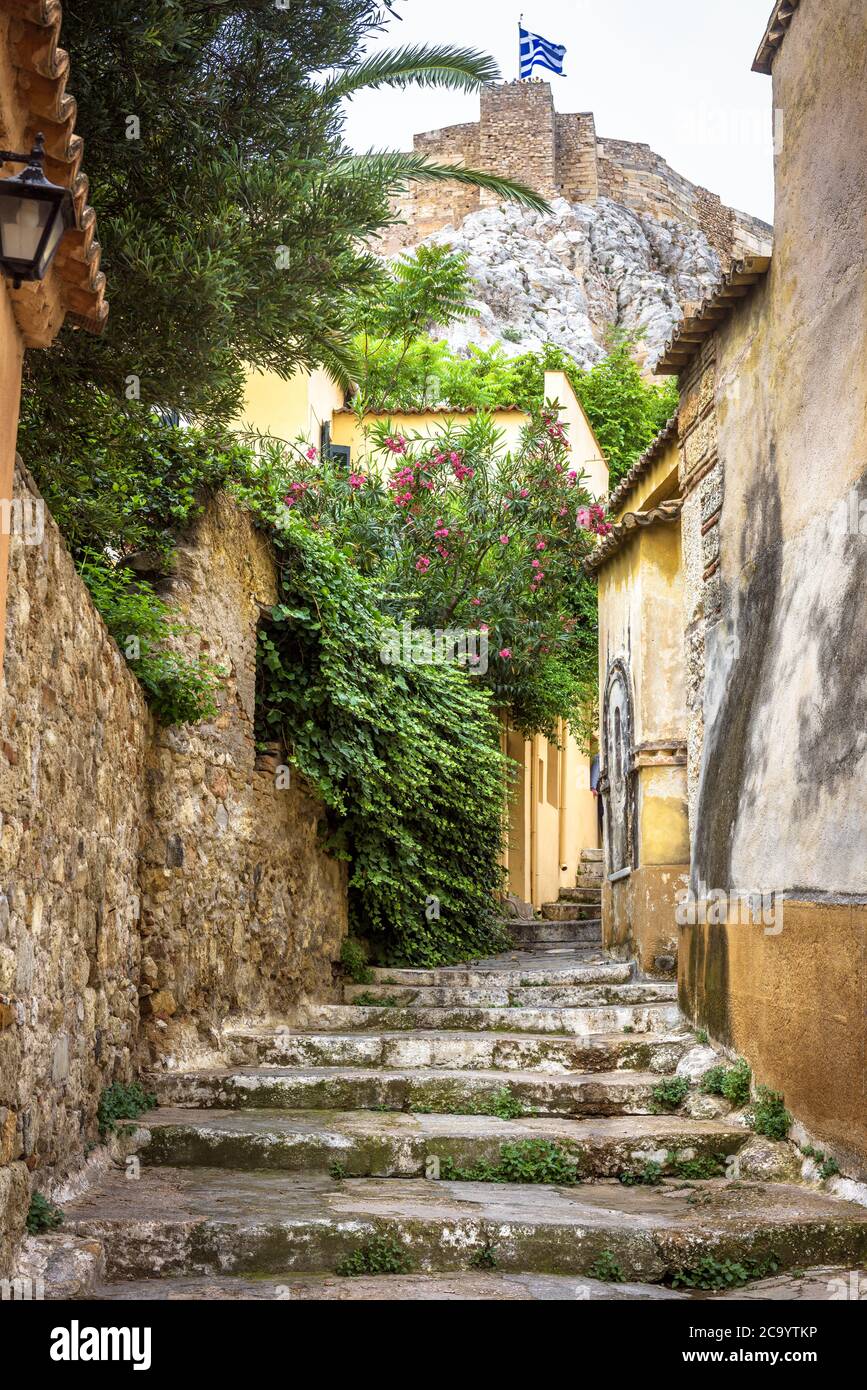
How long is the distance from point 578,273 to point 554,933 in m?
32.2

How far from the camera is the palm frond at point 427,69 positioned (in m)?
8.71

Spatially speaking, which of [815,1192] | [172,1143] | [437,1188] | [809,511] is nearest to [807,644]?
[809,511]

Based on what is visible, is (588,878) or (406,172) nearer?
(406,172)

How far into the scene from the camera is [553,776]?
2081 centimetres

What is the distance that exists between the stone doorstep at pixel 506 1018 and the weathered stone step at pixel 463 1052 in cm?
38

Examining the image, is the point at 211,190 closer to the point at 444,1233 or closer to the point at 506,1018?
the point at 444,1233

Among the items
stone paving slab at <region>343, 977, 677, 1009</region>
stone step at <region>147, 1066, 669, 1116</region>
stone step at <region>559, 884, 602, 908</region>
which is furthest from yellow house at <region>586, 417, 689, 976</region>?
stone step at <region>559, 884, 602, 908</region>

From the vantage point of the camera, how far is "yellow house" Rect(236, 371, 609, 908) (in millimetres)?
16953

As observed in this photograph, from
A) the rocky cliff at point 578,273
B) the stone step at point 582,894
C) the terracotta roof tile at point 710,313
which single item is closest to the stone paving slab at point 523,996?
the terracotta roof tile at point 710,313

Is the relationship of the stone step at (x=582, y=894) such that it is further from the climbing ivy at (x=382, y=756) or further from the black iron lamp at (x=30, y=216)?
the black iron lamp at (x=30, y=216)

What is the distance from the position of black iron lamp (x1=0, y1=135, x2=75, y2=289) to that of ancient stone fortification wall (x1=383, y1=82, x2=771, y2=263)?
143 feet

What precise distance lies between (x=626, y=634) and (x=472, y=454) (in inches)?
217

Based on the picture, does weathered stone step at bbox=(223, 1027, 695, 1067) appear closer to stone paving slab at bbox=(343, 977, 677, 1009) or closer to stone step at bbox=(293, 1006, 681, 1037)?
stone step at bbox=(293, 1006, 681, 1037)

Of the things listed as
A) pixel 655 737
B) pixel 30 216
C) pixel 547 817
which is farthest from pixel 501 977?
pixel 547 817
